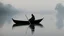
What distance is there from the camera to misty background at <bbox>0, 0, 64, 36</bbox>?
129cm

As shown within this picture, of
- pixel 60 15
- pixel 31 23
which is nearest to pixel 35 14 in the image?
pixel 31 23

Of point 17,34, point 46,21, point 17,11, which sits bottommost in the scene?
point 17,34

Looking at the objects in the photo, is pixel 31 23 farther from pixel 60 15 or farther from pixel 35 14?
pixel 60 15

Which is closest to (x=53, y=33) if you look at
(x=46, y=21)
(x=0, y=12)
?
(x=46, y=21)

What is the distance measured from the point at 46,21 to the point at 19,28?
29 centimetres

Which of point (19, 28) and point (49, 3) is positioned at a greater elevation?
point (49, 3)

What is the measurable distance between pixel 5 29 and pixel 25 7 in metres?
0.32

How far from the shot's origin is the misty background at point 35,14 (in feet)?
4.22

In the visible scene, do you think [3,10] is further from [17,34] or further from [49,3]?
[49,3]

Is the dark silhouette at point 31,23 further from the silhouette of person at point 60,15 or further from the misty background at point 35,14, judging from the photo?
the silhouette of person at point 60,15

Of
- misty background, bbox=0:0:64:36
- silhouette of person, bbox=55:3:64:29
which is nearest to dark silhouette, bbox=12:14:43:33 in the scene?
misty background, bbox=0:0:64:36

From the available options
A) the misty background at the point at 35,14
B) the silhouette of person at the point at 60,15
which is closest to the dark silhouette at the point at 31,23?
the misty background at the point at 35,14

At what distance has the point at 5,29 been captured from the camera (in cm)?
130

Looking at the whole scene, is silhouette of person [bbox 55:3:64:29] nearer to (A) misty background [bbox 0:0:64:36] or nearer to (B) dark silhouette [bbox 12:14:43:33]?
(A) misty background [bbox 0:0:64:36]
